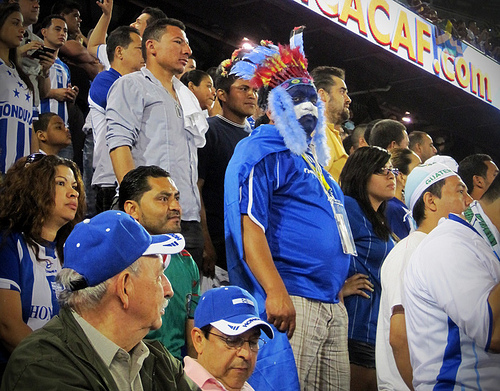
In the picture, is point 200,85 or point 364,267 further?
point 200,85

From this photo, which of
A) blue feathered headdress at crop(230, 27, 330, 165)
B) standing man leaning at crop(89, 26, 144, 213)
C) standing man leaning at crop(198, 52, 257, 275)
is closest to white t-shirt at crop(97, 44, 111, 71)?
standing man leaning at crop(89, 26, 144, 213)

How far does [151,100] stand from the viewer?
10.6 feet

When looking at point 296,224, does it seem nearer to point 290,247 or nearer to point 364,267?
point 290,247

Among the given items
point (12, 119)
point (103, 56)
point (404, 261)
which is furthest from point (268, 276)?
point (103, 56)

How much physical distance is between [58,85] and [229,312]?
2805mm

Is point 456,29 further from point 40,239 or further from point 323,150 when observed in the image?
point 40,239

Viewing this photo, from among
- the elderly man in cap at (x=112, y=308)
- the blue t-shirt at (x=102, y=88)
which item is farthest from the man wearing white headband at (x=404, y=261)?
the blue t-shirt at (x=102, y=88)

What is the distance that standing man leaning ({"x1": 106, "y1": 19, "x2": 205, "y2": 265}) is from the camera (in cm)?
308

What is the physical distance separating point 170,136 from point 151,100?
20cm

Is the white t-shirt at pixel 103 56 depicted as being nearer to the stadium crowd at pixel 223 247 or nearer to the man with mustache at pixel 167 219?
the stadium crowd at pixel 223 247

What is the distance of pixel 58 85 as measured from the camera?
4547 millimetres

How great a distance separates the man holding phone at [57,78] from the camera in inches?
172

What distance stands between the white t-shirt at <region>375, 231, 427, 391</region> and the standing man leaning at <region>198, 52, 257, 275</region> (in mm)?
931

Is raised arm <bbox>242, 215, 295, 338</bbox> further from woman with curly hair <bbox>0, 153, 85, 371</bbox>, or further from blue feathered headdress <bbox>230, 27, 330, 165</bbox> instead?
woman with curly hair <bbox>0, 153, 85, 371</bbox>
